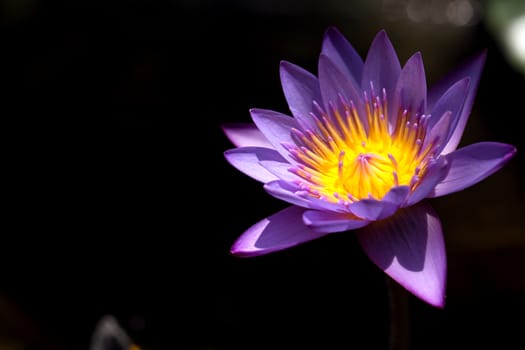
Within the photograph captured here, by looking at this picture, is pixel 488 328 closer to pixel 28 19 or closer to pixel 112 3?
pixel 112 3

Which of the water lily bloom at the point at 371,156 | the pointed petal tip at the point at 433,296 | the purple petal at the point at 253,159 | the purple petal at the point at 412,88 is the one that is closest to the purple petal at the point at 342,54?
the water lily bloom at the point at 371,156

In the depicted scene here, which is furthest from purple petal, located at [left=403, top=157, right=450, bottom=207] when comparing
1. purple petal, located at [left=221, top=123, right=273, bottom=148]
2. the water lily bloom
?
purple petal, located at [left=221, top=123, right=273, bottom=148]

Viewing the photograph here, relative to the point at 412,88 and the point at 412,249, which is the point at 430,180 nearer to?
the point at 412,249

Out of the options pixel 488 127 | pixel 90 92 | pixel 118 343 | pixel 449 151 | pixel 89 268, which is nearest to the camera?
pixel 449 151

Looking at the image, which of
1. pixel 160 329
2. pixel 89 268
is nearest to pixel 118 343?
pixel 160 329

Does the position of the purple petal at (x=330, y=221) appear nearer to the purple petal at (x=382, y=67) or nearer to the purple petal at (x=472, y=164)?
the purple petal at (x=472, y=164)

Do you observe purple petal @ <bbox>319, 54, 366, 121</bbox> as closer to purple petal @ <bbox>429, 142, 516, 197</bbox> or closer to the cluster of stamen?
the cluster of stamen
